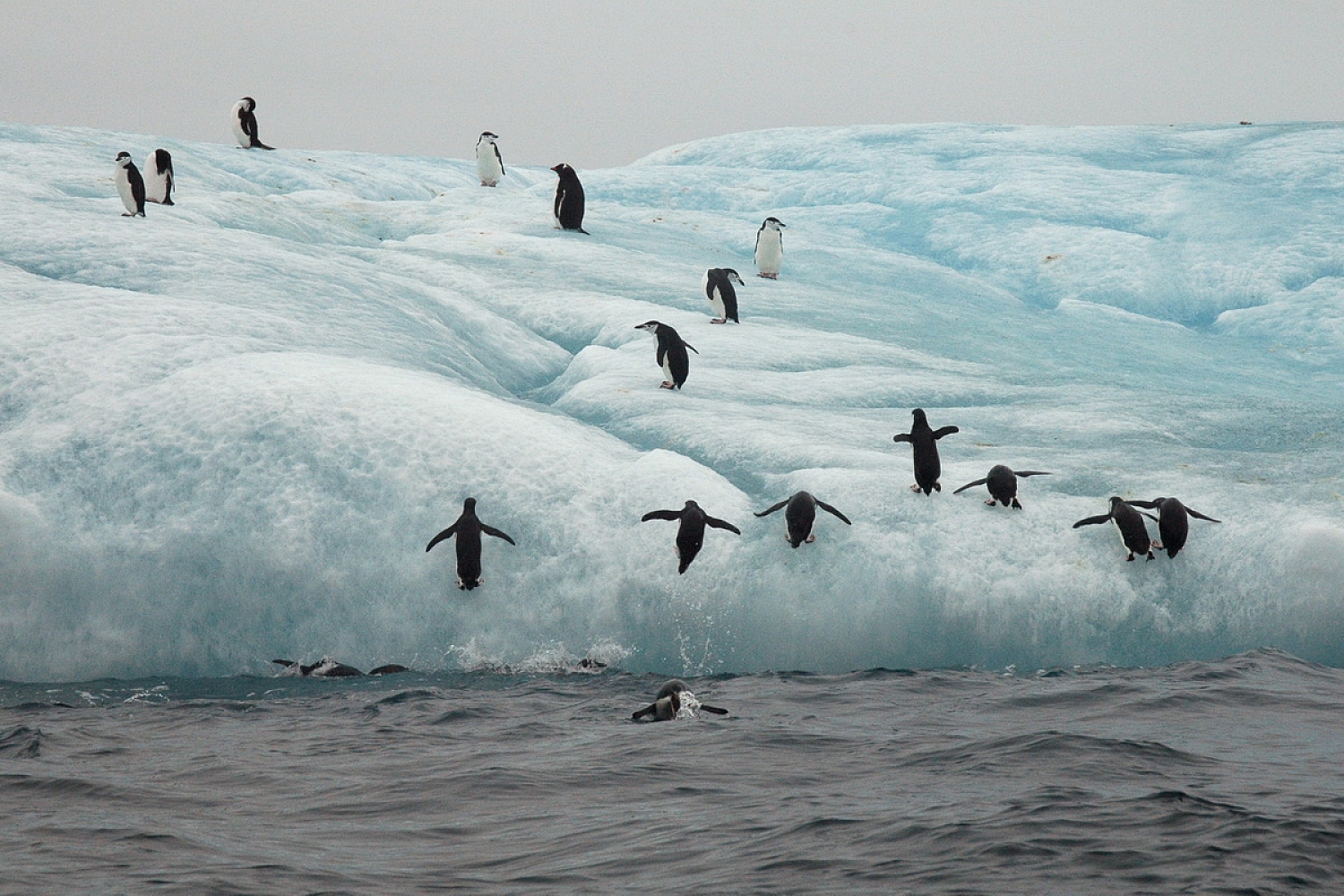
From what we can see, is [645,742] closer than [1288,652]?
Yes

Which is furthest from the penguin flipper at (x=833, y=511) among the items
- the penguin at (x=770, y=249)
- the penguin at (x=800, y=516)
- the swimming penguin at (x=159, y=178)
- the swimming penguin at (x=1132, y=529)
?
the swimming penguin at (x=159, y=178)

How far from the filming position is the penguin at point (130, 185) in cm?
1152

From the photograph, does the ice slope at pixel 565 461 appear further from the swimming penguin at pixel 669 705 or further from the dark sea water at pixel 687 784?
the swimming penguin at pixel 669 705

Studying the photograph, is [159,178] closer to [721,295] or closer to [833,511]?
[721,295]

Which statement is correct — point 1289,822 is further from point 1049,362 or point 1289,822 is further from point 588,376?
point 1049,362

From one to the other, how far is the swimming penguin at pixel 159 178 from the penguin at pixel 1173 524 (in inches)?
405

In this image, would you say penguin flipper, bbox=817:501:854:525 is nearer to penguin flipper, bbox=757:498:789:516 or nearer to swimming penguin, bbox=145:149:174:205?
penguin flipper, bbox=757:498:789:516

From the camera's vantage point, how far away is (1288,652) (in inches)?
258

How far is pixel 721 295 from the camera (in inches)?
444

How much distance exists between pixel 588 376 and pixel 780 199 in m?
11.5

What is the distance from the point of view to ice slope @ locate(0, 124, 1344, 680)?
6.64 meters

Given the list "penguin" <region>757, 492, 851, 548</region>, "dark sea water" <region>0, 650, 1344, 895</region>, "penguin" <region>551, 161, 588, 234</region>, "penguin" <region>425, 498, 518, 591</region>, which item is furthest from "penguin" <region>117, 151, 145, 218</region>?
"penguin" <region>757, 492, 851, 548</region>

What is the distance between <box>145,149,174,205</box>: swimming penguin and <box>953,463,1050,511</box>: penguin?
9.32 m

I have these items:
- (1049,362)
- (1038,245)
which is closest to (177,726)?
(1049,362)
